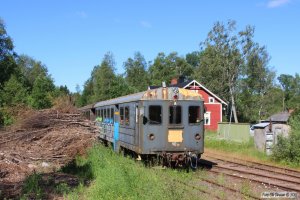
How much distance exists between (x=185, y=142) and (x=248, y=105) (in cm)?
5774

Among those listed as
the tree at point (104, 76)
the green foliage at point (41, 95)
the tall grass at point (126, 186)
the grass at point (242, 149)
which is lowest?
the grass at point (242, 149)

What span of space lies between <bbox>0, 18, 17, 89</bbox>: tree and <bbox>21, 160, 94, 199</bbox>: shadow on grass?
48.4m

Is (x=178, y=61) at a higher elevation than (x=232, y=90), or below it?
higher

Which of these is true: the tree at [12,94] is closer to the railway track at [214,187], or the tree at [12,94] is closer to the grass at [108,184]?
the grass at [108,184]

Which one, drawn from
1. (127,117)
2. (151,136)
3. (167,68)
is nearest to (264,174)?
(151,136)

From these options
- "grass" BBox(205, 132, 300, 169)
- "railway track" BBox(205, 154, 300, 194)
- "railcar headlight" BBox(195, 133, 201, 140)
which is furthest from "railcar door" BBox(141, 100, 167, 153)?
"grass" BBox(205, 132, 300, 169)

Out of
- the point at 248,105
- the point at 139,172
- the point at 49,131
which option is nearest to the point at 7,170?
the point at 49,131

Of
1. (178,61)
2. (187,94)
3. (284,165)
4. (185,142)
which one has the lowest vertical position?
(284,165)

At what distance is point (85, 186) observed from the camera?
36.8ft

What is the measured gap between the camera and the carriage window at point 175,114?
563 inches

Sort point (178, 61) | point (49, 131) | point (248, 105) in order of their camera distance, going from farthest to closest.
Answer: point (178, 61), point (248, 105), point (49, 131)

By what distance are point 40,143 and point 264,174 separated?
23.9 ft

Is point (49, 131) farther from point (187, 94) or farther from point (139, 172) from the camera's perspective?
point (187, 94)

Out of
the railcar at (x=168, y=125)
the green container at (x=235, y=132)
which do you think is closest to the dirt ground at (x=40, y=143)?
the railcar at (x=168, y=125)
